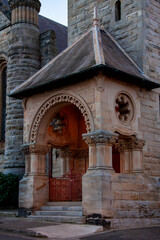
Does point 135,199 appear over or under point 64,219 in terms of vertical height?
over

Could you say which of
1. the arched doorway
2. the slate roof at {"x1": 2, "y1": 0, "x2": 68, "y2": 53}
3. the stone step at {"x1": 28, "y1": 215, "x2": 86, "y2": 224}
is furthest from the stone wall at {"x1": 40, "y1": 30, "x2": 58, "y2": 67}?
the stone step at {"x1": 28, "y1": 215, "x2": 86, "y2": 224}

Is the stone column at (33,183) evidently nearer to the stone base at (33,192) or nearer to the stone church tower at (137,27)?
the stone base at (33,192)

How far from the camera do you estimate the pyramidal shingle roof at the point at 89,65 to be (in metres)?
13.2

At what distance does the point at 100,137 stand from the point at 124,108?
7.03ft

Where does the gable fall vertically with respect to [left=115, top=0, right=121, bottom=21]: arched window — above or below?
above

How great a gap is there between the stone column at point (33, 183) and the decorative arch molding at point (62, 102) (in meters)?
0.50

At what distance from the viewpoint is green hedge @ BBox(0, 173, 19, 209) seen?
661 inches

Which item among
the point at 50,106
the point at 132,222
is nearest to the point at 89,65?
the point at 50,106

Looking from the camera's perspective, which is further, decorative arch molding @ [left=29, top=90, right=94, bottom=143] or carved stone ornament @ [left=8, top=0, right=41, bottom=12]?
carved stone ornament @ [left=8, top=0, right=41, bottom=12]

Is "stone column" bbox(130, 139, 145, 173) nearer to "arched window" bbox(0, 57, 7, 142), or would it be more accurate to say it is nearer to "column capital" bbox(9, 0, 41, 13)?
"arched window" bbox(0, 57, 7, 142)

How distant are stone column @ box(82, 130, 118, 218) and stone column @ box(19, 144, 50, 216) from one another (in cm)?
282

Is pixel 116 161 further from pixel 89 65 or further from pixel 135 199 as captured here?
pixel 89 65

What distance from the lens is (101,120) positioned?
42.2 feet

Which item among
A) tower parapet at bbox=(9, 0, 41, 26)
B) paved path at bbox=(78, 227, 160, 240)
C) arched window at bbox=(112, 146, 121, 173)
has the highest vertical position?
tower parapet at bbox=(9, 0, 41, 26)
